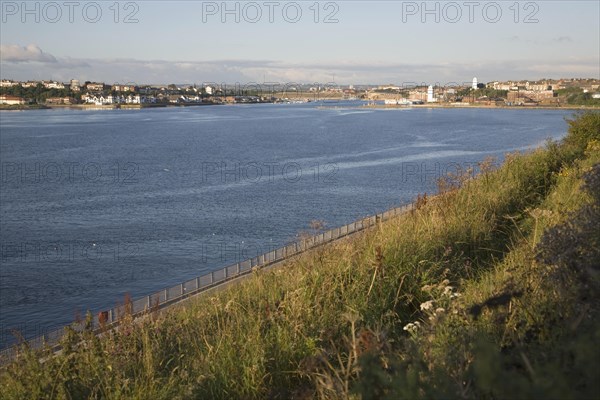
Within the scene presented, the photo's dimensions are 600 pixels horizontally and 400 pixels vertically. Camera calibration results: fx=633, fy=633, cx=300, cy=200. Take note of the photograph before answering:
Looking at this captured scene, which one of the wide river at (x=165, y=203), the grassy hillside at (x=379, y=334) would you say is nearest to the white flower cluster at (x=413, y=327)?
the grassy hillside at (x=379, y=334)

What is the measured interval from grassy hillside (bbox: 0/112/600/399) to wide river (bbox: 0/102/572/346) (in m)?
7.14

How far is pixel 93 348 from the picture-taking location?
18.6ft

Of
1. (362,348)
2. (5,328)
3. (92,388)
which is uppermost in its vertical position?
(362,348)

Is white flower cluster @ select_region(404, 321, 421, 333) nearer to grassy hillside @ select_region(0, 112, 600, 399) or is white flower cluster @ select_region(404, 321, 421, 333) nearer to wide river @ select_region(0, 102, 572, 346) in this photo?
grassy hillside @ select_region(0, 112, 600, 399)

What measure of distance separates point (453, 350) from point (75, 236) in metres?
26.9

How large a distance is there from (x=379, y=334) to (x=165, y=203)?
33.2 meters

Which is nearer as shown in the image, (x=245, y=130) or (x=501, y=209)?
(x=501, y=209)

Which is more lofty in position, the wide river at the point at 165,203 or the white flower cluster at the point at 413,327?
the white flower cluster at the point at 413,327

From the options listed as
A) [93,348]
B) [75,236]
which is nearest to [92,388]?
[93,348]

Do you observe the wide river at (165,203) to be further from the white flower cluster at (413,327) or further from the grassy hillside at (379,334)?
the white flower cluster at (413,327)

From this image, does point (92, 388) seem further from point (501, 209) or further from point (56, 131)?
point (56, 131)

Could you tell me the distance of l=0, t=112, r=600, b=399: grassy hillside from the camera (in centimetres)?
323

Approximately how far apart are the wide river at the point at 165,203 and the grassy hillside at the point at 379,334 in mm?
7143

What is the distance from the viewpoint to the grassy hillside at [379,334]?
3232mm
